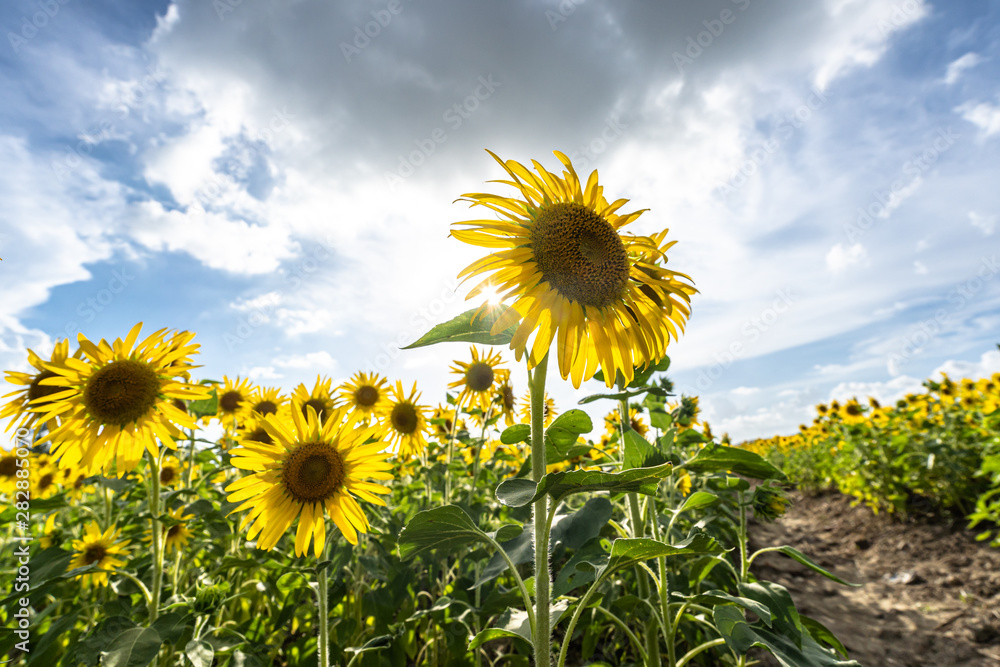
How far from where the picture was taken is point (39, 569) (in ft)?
6.90

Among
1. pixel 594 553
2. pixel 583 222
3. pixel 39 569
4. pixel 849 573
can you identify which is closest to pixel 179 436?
pixel 39 569

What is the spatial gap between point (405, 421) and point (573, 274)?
2889 mm

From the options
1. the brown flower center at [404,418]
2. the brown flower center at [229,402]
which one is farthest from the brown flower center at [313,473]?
the brown flower center at [229,402]

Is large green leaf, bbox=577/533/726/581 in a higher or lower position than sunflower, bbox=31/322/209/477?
lower

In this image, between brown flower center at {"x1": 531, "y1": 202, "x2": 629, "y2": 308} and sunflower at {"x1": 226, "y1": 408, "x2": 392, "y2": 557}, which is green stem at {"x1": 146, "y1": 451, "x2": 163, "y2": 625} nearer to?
sunflower at {"x1": 226, "y1": 408, "x2": 392, "y2": 557}

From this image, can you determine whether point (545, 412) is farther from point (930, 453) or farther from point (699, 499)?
point (930, 453)

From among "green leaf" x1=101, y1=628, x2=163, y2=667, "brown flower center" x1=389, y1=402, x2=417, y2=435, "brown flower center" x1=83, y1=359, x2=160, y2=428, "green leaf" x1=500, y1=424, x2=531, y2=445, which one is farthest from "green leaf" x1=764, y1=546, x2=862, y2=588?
"brown flower center" x1=389, y1=402, x2=417, y2=435

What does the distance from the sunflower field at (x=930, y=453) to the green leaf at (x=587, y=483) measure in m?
4.45

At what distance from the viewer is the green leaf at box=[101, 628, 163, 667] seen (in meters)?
1.54

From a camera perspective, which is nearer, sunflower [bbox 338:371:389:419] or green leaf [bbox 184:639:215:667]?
green leaf [bbox 184:639:215:667]

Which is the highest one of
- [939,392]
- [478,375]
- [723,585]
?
[939,392]

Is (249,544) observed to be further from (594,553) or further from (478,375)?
(594,553)

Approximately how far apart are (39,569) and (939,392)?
32.1 ft

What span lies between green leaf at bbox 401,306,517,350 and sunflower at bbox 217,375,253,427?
3.43 m
